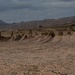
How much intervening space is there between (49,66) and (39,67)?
0.70 meters

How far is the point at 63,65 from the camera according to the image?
2036cm

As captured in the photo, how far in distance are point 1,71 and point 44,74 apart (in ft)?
8.23

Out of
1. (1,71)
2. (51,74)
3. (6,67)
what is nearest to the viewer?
(51,74)

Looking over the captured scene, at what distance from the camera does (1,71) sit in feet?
61.2

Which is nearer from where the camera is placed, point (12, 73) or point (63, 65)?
point (12, 73)

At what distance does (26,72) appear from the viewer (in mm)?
18203

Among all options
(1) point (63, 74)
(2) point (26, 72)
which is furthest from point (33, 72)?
(1) point (63, 74)

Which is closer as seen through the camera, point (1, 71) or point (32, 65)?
point (1, 71)

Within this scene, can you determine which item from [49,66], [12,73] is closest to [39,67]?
[49,66]

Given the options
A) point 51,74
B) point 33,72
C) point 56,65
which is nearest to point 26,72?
point 33,72

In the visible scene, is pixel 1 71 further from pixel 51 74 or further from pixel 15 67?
pixel 51 74

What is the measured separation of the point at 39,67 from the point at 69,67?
168 cm

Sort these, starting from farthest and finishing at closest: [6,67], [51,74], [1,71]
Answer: [6,67] < [1,71] < [51,74]

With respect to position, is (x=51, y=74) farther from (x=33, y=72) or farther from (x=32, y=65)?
(x=32, y=65)
